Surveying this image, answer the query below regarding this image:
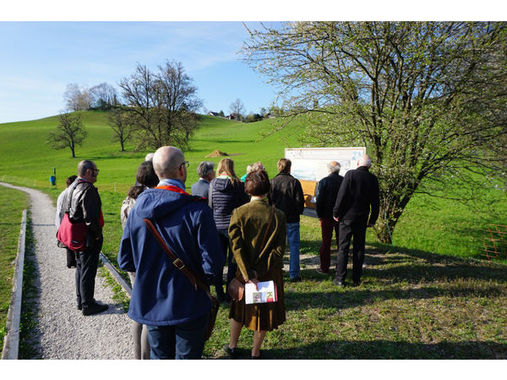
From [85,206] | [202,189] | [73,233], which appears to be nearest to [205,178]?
[202,189]

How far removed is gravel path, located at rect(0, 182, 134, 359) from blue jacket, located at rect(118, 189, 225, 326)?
5.69 feet

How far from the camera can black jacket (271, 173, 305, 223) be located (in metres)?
5.44

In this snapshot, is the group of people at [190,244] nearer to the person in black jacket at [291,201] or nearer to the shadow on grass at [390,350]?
the shadow on grass at [390,350]

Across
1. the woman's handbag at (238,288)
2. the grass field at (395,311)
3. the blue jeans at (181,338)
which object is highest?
the woman's handbag at (238,288)

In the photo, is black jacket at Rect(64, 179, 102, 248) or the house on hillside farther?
the house on hillside

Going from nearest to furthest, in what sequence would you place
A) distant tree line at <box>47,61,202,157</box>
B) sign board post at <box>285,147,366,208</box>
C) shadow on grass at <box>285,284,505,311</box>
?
shadow on grass at <box>285,284,505,311</box> < sign board post at <box>285,147,366,208</box> < distant tree line at <box>47,61,202,157</box>

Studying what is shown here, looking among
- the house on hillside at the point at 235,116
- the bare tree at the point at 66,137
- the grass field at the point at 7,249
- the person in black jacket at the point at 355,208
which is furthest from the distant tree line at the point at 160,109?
the house on hillside at the point at 235,116

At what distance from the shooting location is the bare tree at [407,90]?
264 inches

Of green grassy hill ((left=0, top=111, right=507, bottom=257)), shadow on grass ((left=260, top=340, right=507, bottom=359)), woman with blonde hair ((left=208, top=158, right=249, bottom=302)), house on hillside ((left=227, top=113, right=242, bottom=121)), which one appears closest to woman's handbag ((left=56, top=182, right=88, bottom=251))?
woman with blonde hair ((left=208, top=158, right=249, bottom=302))

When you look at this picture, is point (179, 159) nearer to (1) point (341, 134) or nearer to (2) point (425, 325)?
(2) point (425, 325)

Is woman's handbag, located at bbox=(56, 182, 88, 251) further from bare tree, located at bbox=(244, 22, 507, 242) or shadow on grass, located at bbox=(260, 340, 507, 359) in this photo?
bare tree, located at bbox=(244, 22, 507, 242)

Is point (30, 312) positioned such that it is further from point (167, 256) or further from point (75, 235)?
point (167, 256)

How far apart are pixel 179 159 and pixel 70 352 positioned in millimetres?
2991

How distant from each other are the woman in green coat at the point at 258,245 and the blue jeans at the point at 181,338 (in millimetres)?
760
